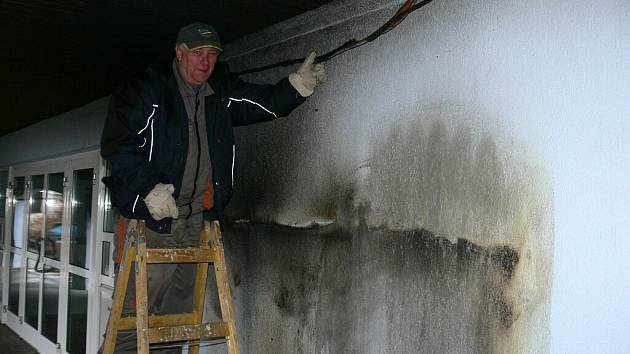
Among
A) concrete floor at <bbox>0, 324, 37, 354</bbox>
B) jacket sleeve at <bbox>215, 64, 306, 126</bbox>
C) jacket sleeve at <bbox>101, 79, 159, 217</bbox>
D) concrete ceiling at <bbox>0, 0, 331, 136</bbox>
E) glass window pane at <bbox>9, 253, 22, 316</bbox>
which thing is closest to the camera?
jacket sleeve at <bbox>101, 79, 159, 217</bbox>

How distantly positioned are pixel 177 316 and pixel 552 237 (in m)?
1.68

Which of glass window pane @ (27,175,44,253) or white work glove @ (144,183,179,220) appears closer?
white work glove @ (144,183,179,220)

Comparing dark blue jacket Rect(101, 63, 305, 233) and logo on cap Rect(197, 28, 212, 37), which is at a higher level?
logo on cap Rect(197, 28, 212, 37)

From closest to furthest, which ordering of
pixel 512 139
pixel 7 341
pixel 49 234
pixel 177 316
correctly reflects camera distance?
1. pixel 512 139
2. pixel 177 316
3. pixel 49 234
4. pixel 7 341

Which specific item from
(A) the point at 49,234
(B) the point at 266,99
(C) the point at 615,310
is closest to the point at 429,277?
(C) the point at 615,310

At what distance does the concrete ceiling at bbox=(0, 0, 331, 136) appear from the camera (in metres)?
2.71

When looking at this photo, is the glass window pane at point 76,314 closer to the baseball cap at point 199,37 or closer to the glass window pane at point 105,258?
the glass window pane at point 105,258

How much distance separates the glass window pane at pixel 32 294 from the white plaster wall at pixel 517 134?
16.4 feet

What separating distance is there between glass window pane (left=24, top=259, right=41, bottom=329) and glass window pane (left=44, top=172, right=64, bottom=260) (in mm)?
477

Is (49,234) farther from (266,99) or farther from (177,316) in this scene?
(266,99)

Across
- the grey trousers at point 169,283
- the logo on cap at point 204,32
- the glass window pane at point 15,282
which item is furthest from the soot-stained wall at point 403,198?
the glass window pane at point 15,282

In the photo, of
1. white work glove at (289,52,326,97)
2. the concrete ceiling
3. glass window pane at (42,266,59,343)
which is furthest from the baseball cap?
glass window pane at (42,266,59,343)

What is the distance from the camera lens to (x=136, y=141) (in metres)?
2.51

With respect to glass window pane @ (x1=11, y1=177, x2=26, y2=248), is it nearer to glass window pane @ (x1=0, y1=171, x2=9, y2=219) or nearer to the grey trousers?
glass window pane @ (x1=0, y1=171, x2=9, y2=219)
